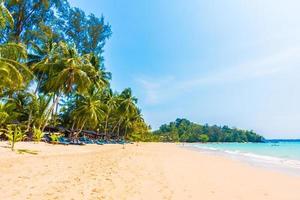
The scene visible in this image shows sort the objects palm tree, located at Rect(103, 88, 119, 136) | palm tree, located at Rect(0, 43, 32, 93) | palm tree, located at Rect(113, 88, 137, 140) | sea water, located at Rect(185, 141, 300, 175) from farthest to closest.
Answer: palm tree, located at Rect(113, 88, 137, 140) → palm tree, located at Rect(103, 88, 119, 136) → sea water, located at Rect(185, 141, 300, 175) → palm tree, located at Rect(0, 43, 32, 93)

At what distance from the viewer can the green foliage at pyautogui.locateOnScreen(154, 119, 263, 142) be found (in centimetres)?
11118

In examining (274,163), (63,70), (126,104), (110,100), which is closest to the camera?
(274,163)

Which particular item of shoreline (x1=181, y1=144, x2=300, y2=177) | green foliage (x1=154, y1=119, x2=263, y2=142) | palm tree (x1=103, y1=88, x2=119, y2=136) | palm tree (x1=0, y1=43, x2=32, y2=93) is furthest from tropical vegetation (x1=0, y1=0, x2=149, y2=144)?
green foliage (x1=154, y1=119, x2=263, y2=142)

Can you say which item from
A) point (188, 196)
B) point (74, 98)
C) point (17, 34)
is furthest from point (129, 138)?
point (188, 196)

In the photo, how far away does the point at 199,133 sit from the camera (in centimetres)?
12925

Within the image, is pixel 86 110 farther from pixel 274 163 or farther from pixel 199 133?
pixel 199 133

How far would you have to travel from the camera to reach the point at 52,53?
28.6 meters

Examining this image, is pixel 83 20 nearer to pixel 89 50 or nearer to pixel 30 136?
pixel 89 50

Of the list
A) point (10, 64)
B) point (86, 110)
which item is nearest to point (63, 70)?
point (86, 110)

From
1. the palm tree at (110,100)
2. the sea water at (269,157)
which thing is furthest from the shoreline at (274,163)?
the palm tree at (110,100)

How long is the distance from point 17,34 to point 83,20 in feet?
30.0

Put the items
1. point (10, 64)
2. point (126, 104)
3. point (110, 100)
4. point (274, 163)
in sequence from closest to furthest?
point (10, 64) → point (274, 163) → point (110, 100) → point (126, 104)

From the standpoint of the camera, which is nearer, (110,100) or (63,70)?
(63,70)

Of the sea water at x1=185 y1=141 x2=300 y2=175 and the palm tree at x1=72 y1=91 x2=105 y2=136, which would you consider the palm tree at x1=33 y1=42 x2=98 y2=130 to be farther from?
the sea water at x1=185 y1=141 x2=300 y2=175
